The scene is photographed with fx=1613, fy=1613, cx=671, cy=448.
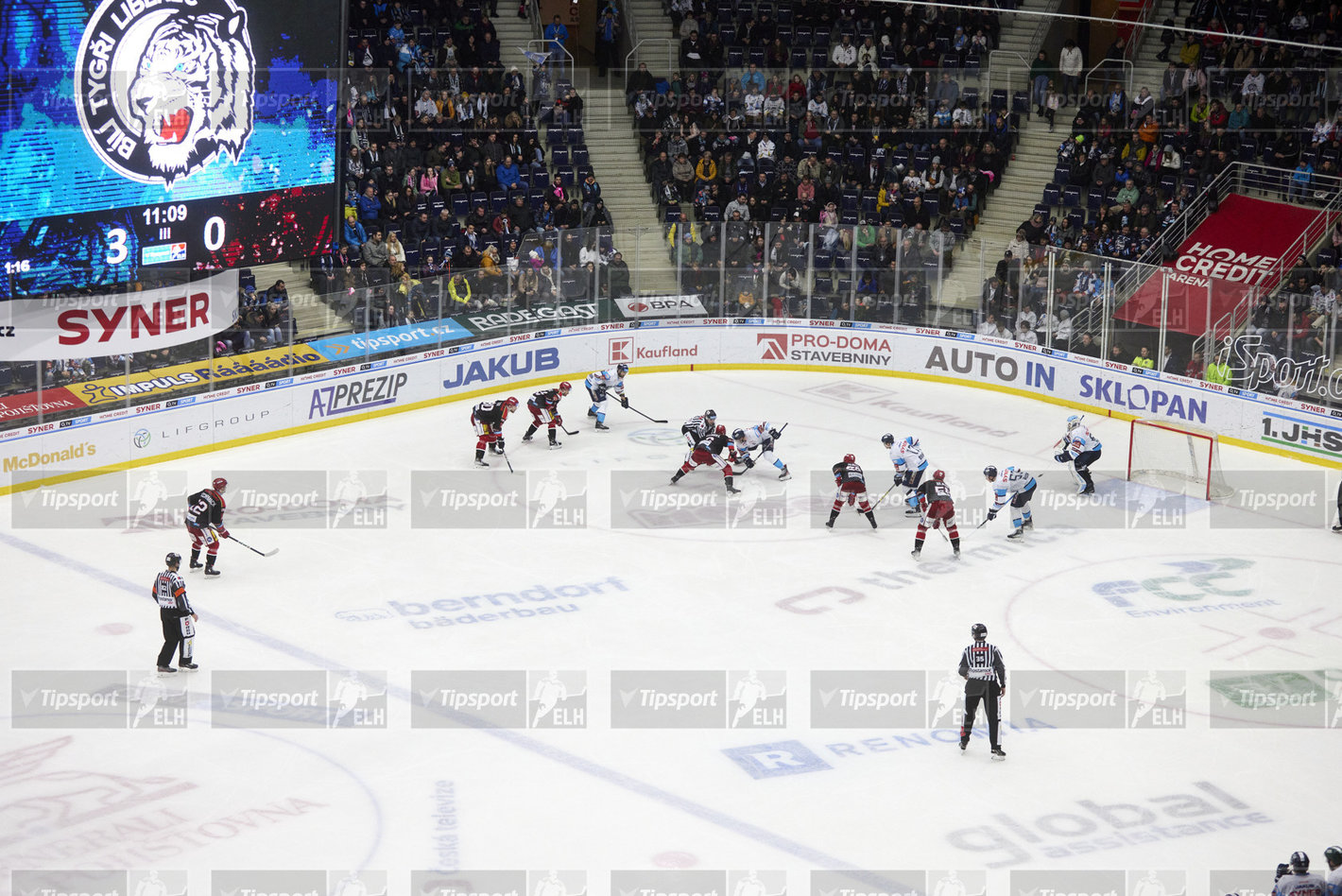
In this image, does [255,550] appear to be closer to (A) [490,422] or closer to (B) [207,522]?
(B) [207,522]

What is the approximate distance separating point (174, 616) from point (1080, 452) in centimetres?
1145

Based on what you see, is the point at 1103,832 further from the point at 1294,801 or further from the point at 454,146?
the point at 454,146

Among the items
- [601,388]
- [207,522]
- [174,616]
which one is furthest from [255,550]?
[601,388]

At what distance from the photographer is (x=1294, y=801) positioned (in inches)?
491

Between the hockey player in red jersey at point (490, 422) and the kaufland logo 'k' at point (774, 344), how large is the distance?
6.87m

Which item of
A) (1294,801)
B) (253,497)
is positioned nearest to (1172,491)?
(1294,801)

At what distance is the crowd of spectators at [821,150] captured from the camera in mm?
26656

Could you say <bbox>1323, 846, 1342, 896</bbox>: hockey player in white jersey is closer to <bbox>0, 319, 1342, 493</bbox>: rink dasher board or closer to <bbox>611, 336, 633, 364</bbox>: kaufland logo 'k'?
<bbox>0, 319, 1342, 493</bbox>: rink dasher board

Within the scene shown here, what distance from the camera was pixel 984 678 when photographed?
41.9 ft

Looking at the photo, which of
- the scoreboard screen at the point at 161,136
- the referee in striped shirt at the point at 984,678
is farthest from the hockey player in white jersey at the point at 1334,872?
the scoreboard screen at the point at 161,136

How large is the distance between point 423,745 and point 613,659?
242 cm

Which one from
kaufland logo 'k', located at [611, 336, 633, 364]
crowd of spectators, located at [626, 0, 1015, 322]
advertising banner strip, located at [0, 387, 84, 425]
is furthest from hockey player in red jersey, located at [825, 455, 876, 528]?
advertising banner strip, located at [0, 387, 84, 425]

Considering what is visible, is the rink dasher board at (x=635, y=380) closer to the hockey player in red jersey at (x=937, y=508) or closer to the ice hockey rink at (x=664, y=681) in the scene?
the ice hockey rink at (x=664, y=681)

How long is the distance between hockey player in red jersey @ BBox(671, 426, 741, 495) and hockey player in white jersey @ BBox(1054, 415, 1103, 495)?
4175 millimetres
